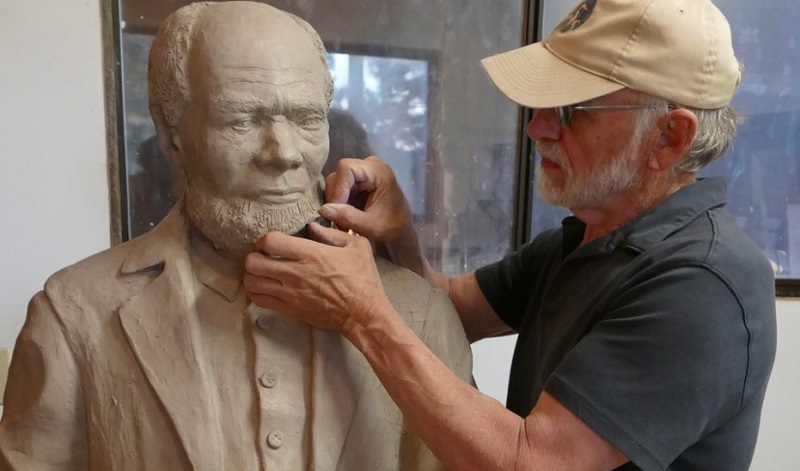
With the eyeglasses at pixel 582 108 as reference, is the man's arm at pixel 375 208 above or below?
below

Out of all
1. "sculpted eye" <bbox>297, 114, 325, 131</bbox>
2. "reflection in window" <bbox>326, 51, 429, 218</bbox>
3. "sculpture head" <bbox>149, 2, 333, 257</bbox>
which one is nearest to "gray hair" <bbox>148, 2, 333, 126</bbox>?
"sculpture head" <bbox>149, 2, 333, 257</bbox>

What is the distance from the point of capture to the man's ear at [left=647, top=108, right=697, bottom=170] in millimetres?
1087

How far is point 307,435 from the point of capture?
3.32 ft

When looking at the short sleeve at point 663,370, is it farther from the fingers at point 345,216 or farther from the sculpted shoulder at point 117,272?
the sculpted shoulder at point 117,272

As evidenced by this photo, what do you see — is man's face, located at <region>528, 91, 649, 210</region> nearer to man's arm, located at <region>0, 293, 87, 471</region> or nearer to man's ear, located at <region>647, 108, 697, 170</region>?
man's ear, located at <region>647, 108, 697, 170</region>

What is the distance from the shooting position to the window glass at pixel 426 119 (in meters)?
1.86

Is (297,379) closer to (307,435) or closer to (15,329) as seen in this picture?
(307,435)

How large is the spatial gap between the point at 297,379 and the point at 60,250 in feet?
3.32

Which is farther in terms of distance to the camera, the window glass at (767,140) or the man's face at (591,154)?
the window glass at (767,140)

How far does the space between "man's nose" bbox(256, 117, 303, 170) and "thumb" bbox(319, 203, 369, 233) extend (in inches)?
4.6

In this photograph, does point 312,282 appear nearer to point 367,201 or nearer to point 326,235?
point 326,235

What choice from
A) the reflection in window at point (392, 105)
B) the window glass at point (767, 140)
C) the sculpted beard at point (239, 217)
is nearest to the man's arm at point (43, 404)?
the sculpted beard at point (239, 217)

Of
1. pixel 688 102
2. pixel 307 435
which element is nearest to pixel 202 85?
pixel 307 435

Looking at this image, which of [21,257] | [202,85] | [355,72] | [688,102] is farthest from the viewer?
[355,72]
